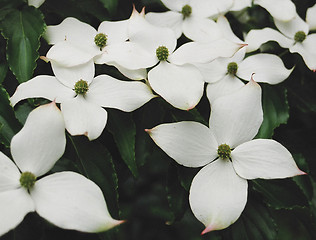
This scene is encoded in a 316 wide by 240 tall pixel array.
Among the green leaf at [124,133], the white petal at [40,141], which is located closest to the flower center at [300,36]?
the green leaf at [124,133]

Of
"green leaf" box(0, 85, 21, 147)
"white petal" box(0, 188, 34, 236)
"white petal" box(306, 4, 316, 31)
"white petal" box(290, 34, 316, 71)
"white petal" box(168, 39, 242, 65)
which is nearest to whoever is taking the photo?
"white petal" box(0, 188, 34, 236)

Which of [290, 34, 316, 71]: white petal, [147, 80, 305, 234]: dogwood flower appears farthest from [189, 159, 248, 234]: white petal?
[290, 34, 316, 71]: white petal

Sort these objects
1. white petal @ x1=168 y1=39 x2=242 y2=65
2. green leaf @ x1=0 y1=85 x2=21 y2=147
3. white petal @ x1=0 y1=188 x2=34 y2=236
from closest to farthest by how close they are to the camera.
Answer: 1. white petal @ x1=0 y1=188 x2=34 y2=236
2. green leaf @ x1=0 y1=85 x2=21 y2=147
3. white petal @ x1=168 y1=39 x2=242 y2=65

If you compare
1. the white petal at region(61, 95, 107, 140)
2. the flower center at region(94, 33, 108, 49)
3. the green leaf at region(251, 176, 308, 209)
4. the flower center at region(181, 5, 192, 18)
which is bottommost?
the green leaf at region(251, 176, 308, 209)

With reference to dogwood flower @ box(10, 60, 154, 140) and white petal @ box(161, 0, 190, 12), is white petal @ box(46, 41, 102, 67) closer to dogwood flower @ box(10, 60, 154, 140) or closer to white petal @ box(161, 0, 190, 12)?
dogwood flower @ box(10, 60, 154, 140)

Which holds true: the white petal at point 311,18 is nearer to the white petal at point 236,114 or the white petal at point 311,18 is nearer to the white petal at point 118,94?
the white petal at point 236,114

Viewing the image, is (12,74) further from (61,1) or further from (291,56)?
(291,56)
